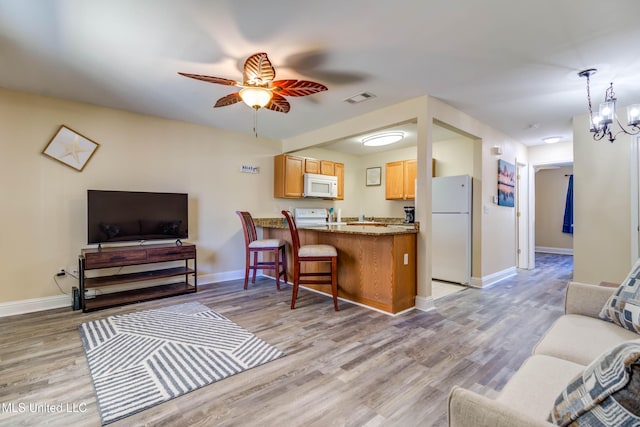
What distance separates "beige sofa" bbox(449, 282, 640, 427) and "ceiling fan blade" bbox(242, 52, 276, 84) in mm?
2241

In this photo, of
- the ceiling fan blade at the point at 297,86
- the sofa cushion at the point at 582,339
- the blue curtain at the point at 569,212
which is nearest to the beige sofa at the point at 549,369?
the sofa cushion at the point at 582,339

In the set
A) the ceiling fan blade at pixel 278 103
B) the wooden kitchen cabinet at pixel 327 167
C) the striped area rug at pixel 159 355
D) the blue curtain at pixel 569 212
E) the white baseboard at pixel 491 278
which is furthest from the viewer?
the blue curtain at pixel 569 212

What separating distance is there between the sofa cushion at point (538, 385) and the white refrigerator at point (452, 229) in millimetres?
3186

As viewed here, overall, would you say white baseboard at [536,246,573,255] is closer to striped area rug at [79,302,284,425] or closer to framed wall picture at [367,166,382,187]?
framed wall picture at [367,166,382,187]

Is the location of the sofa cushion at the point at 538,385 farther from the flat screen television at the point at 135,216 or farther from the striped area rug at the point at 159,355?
the flat screen television at the point at 135,216

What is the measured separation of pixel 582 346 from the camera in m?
1.34

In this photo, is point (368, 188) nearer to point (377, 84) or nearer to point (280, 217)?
point (280, 217)

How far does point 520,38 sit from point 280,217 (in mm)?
4131

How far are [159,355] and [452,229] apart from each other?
158 inches

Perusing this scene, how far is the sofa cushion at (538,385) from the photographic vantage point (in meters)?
0.94

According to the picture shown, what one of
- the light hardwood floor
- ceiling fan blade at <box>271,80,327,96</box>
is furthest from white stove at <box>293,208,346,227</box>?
ceiling fan blade at <box>271,80,327,96</box>

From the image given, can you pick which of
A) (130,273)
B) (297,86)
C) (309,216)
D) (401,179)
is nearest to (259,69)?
(297,86)

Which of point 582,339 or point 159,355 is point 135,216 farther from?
point 582,339

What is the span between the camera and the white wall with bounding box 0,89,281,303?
3.13 meters
